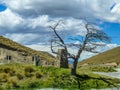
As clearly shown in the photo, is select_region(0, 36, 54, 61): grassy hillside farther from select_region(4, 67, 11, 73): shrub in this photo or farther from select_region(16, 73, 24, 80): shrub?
select_region(16, 73, 24, 80): shrub

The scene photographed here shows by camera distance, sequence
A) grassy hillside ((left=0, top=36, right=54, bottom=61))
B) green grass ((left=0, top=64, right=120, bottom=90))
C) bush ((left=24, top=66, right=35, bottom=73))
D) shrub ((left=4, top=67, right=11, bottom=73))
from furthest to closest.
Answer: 1. grassy hillside ((left=0, top=36, right=54, bottom=61))
2. bush ((left=24, top=66, right=35, bottom=73))
3. shrub ((left=4, top=67, right=11, bottom=73))
4. green grass ((left=0, top=64, right=120, bottom=90))

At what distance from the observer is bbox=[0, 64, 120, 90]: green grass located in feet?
181

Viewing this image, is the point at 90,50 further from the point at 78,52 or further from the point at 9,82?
the point at 9,82

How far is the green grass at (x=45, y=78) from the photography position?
55062 millimetres

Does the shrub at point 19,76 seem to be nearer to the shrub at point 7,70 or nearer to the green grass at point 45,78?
the green grass at point 45,78

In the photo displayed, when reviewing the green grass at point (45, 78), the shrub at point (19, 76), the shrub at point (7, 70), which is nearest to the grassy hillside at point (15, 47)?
the green grass at point (45, 78)

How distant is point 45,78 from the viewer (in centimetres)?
5834

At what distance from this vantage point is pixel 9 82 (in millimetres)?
53625

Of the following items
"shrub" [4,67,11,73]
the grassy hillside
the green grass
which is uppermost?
the grassy hillside

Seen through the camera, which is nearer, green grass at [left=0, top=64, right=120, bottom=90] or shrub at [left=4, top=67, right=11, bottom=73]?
green grass at [left=0, top=64, right=120, bottom=90]

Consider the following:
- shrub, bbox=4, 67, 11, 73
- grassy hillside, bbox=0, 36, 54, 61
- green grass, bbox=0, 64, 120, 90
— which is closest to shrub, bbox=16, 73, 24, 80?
green grass, bbox=0, 64, 120, 90

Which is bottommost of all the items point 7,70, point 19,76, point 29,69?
point 19,76

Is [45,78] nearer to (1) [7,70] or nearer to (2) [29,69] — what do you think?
(2) [29,69]

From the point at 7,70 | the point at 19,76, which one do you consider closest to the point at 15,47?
the point at 7,70
